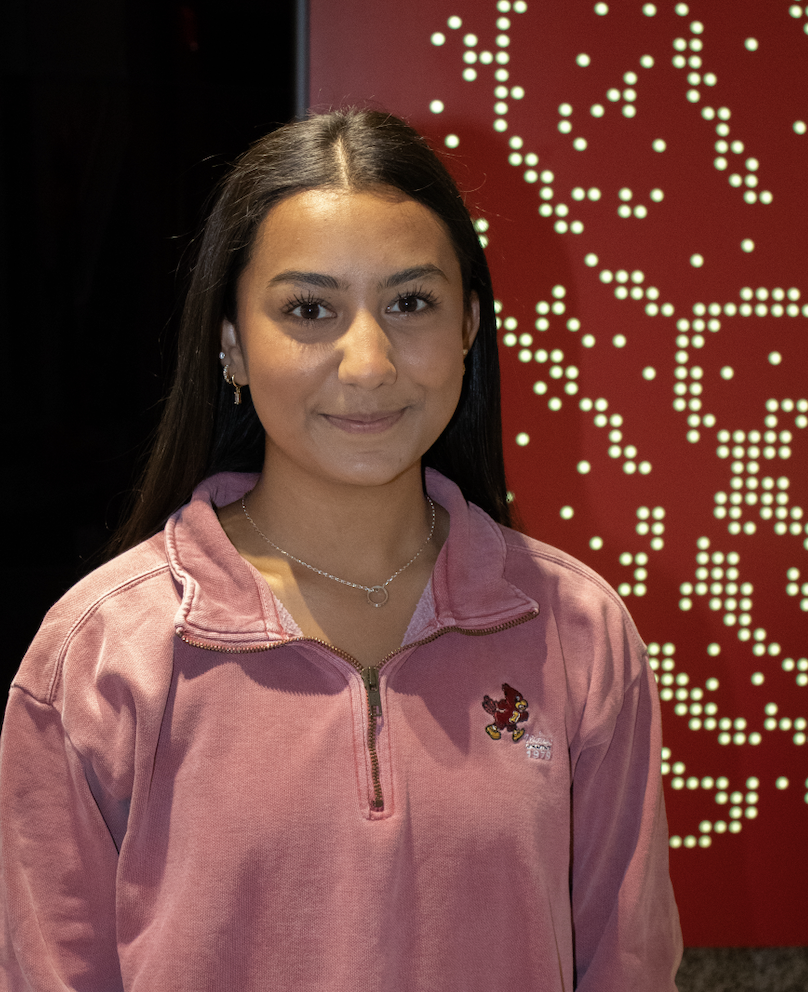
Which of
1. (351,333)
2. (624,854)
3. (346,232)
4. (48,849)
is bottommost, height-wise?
(624,854)

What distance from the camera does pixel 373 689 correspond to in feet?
3.98

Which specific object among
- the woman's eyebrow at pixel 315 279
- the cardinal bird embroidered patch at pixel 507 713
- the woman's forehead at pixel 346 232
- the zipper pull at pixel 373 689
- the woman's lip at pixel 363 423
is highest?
the woman's forehead at pixel 346 232

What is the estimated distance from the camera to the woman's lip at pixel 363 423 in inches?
47.9

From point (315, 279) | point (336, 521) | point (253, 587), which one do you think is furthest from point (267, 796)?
point (315, 279)

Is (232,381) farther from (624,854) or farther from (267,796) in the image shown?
(624,854)

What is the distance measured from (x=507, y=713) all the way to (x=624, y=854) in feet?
0.99

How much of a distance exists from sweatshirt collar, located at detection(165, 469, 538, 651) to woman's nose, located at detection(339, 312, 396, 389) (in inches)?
11.3

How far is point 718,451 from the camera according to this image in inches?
74.5

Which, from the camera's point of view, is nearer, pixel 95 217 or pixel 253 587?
pixel 253 587

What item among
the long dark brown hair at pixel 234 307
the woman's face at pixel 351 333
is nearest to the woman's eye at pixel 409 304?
the woman's face at pixel 351 333

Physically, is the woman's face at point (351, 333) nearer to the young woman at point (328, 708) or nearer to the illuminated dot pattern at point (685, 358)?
the young woman at point (328, 708)

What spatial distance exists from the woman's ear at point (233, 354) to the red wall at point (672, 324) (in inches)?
24.4

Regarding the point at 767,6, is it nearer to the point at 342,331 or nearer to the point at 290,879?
the point at 342,331

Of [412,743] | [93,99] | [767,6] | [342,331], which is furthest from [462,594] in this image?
[767,6]
